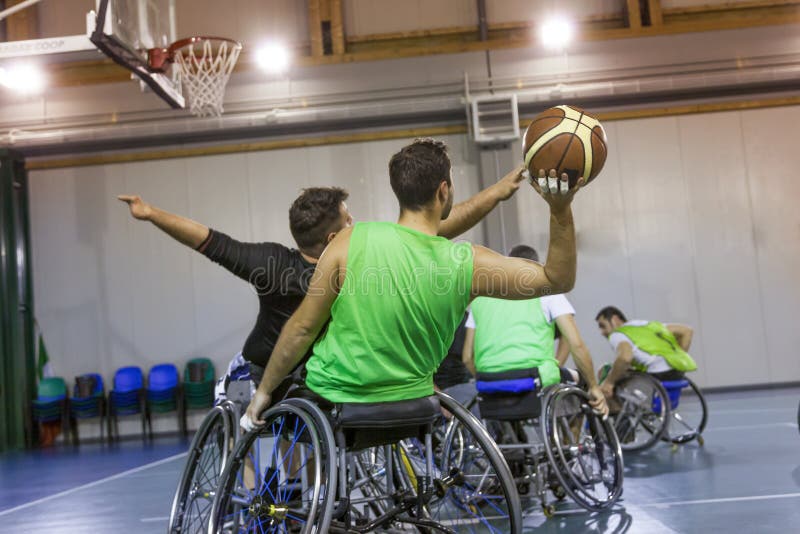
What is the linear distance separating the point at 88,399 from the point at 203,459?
745cm

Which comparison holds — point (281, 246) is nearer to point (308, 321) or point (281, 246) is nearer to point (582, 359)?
point (308, 321)

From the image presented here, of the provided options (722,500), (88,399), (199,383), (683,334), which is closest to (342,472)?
(722,500)

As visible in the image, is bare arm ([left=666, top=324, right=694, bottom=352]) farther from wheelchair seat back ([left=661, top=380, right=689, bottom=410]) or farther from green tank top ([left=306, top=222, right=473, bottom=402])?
green tank top ([left=306, top=222, right=473, bottom=402])

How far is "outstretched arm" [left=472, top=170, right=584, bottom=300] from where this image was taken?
201 centimetres

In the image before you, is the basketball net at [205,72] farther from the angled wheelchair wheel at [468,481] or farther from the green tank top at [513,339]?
the angled wheelchair wheel at [468,481]

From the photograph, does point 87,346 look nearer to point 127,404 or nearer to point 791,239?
point 127,404

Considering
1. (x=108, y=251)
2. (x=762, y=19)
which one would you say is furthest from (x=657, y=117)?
(x=108, y=251)

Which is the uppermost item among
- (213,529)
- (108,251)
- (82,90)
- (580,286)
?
(82,90)

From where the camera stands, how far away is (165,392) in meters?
9.87

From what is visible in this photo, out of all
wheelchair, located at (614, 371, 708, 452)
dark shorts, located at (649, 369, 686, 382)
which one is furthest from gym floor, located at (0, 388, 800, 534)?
dark shorts, located at (649, 369, 686, 382)

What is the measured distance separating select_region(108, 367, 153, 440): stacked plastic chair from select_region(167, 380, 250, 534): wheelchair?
23.4 feet

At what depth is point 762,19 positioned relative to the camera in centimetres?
1016

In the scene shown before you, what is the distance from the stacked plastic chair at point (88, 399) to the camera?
32.4 ft

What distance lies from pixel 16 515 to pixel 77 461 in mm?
3081
